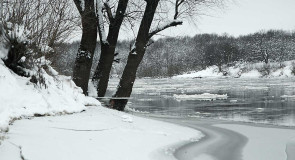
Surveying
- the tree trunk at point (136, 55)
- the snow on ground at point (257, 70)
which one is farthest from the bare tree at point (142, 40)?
the snow on ground at point (257, 70)

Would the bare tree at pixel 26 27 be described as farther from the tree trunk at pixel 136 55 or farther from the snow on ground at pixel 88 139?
the tree trunk at pixel 136 55

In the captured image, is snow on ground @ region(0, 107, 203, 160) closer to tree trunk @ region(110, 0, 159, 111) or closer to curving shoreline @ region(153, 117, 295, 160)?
curving shoreline @ region(153, 117, 295, 160)

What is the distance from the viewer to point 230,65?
101 meters

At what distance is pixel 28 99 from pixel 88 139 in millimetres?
1155

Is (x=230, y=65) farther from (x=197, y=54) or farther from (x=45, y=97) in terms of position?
(x=45, y=97)

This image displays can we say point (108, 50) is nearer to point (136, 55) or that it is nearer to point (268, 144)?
point (136, 55)

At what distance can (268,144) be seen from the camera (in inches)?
215

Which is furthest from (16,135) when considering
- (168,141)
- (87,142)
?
(168,141)

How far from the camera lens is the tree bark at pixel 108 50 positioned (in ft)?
28.5

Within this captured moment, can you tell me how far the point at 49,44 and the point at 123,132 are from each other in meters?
2.18

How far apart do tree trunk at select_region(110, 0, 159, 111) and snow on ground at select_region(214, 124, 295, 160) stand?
10.2ft

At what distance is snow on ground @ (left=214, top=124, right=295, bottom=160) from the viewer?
15.6ft

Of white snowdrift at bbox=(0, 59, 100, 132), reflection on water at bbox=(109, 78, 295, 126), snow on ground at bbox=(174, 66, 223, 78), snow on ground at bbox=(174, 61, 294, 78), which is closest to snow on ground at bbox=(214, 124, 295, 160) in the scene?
white snowdrift at bbox=(0, 59, 100, 132)

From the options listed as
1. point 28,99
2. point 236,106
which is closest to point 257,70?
point 236,106
